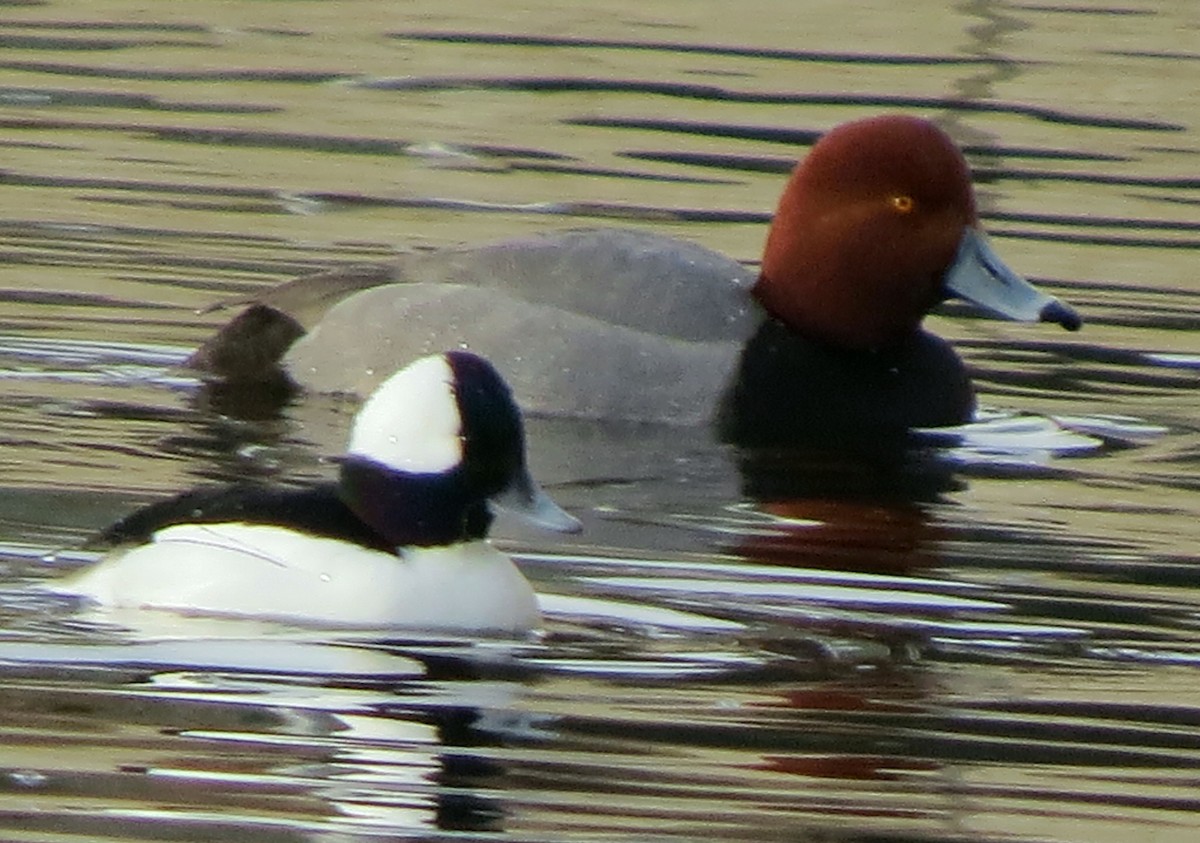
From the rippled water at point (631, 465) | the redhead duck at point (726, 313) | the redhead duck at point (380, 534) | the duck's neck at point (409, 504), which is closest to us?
the rippled water at point (631, 465)

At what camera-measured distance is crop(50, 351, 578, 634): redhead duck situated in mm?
6734

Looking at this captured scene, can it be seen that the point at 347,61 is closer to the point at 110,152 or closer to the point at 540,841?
the point at 110,152

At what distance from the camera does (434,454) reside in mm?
6895

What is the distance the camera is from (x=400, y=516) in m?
6.87

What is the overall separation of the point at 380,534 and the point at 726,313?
10.6ft

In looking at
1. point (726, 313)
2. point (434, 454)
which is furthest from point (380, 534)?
point (726, 313)

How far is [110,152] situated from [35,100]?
4.43 ft

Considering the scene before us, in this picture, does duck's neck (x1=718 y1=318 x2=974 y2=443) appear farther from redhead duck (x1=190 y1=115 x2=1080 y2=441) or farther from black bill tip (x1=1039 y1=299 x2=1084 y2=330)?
black bill tip (x1=1039 y1=299 x2=1084 y2=330)

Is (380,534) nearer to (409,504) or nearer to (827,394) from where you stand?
(409,504)

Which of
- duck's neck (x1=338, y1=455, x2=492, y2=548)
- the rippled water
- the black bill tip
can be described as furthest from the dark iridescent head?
the black bill tip

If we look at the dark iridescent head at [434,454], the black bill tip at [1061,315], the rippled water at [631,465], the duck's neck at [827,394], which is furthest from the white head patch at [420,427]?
the black bill tip at [1061,315]

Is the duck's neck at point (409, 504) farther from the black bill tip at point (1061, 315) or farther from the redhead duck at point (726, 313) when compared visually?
the black bill tip at point (1061, 315)

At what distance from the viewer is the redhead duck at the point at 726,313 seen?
32.1ft

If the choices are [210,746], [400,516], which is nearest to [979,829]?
[210,746]
